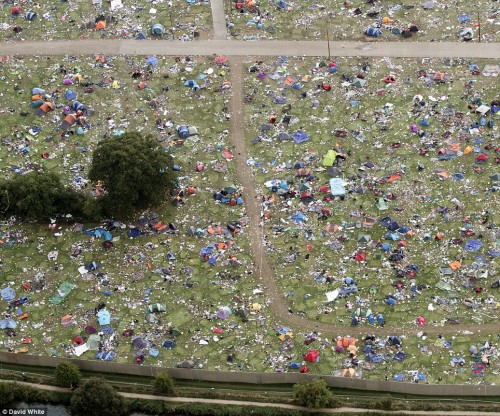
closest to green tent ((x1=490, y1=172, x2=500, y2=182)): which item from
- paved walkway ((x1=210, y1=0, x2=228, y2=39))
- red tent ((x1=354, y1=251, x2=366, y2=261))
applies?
red tent ((x1=354, y1=251, x2=366, y2=261))

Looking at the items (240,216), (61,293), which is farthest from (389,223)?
(61,293)

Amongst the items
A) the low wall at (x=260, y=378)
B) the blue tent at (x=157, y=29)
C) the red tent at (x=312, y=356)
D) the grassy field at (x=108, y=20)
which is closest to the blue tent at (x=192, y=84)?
the grassy field at (x=108, y=20)

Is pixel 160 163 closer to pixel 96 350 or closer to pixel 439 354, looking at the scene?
pixel 96 350

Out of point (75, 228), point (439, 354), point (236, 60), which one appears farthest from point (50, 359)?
point (236, 60)

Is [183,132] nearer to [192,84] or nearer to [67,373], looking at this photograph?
[192,84]

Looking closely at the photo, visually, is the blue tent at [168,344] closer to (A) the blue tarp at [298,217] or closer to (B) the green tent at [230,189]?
(A) the blue tarp at [298,217]

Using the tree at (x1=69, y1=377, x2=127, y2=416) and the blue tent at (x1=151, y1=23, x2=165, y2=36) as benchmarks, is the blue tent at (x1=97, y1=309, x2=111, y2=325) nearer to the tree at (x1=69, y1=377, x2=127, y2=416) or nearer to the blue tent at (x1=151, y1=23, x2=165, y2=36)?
the tree at (x1=69, y1=377, x2=127, y2=416)
